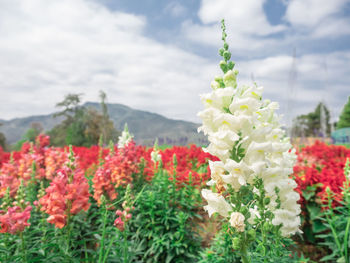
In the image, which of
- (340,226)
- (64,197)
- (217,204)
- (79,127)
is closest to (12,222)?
(64,197)

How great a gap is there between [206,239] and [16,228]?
2658mm

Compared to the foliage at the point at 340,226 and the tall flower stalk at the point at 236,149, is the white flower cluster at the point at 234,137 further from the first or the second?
the foliage at the point at 340,226

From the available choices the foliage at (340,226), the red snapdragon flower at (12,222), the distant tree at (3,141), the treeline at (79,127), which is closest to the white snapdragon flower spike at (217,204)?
the red snapdragon flower at (12,222)

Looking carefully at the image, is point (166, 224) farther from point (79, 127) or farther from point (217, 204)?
point (79, 127)

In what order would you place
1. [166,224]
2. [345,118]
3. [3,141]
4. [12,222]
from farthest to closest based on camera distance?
[345,118] → [3,141] → [166,224] → [12,222]

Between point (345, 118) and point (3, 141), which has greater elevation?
point (345, 118)

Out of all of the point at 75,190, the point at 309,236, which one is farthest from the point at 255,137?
the point at 309,236

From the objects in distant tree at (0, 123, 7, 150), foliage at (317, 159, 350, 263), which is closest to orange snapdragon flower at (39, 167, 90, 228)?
foliage at (317, 159, 350, 263)

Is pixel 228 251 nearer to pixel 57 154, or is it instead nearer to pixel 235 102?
pixel 235 102

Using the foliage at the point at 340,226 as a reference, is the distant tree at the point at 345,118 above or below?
above

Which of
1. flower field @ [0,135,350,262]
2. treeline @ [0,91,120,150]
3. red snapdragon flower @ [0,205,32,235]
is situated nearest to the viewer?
red snapdragon flower @ [0,205,32,235]

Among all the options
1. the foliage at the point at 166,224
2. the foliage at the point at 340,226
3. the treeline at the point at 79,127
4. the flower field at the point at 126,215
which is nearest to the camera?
the flower field at the point at 126,215

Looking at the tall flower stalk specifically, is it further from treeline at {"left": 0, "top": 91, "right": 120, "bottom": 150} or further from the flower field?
treeline at {"left": 0, "top": 91, "right": 120, "bottom": 150}

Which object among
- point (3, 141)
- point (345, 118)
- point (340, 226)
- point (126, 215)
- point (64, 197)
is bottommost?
point (340, 226)
